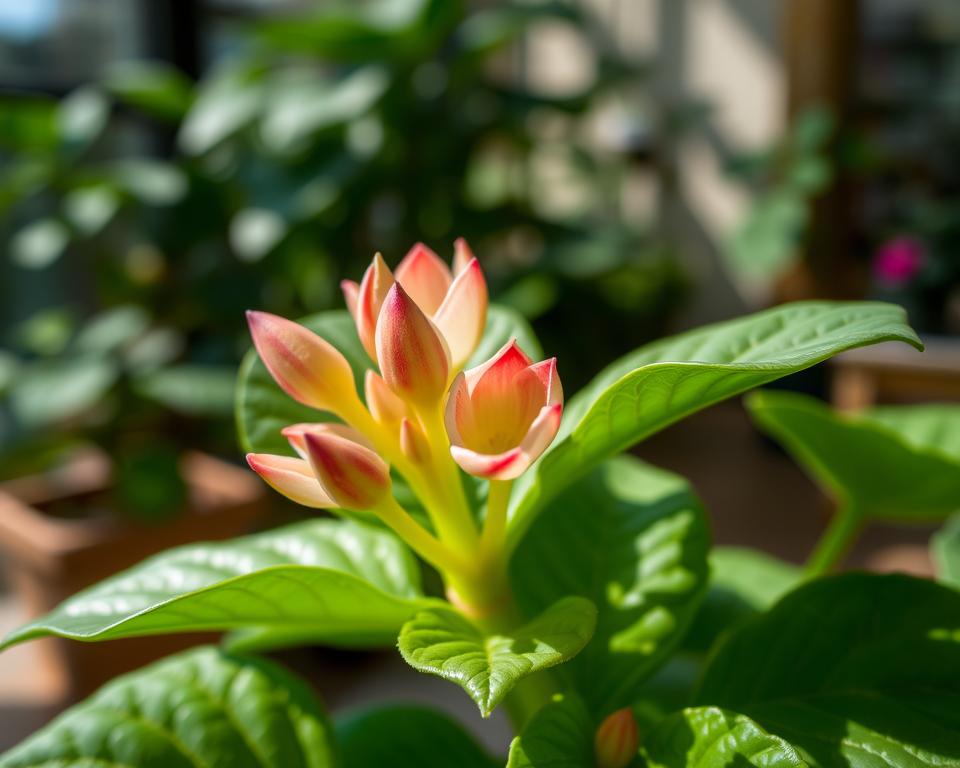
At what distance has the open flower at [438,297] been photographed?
331 millimetres

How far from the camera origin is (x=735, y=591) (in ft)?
1.63

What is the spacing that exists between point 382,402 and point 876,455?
0.30 meters

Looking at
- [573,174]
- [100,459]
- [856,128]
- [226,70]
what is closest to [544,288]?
[226,70]

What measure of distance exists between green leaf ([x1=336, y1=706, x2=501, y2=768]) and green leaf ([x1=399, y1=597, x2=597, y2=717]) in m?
0.10

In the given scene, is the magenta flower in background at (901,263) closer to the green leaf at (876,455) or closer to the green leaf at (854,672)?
the green leaf at (876,455)

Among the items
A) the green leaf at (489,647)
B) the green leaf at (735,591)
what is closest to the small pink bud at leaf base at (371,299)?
the green leaf at (489,647)

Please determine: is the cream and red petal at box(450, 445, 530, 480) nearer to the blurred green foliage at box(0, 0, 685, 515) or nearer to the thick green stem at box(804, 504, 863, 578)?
the thick green stem at box(804, 504, 863, 578)

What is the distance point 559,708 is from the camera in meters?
0.33

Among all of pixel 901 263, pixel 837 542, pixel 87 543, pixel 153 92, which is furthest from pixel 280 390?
pixel 901 263

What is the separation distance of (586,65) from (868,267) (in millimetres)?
1434

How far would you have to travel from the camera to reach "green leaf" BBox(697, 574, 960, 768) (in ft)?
1.02

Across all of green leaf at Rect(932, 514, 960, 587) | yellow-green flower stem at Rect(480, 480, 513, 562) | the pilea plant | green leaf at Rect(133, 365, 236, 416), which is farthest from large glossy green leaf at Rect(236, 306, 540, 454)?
green leaf at Rect(133, 365, 236, 416)

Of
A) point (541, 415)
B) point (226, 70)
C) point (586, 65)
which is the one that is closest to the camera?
point (541, 415)

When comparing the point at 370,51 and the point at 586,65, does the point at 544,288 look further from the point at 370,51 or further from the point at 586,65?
the point at 586,65
